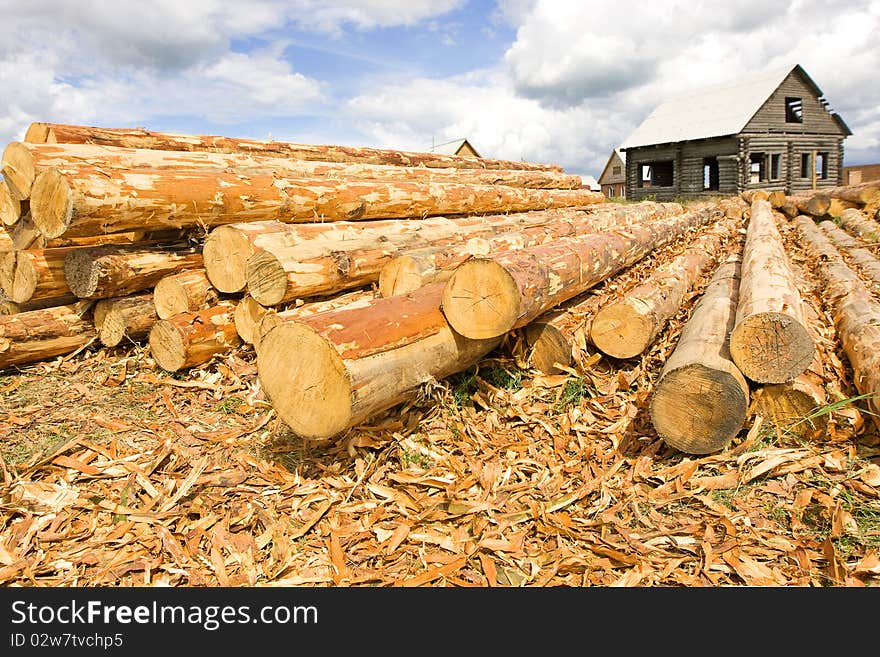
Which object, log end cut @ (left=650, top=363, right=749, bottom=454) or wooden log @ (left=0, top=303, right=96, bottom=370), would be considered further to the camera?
wooden log @ (left=0, top=303, right=96, bottom=370)

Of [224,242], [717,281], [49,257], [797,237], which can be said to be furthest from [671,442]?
[797,237]

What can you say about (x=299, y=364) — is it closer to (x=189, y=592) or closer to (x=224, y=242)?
(x=189, y=592)

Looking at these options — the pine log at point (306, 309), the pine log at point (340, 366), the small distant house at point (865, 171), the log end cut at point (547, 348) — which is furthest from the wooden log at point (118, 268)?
the small distant house at point (865, 171)

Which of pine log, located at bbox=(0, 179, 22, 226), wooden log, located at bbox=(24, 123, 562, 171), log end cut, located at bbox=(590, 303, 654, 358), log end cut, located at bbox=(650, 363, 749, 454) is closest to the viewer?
log end cut, located at bbox=(650, 363, 749, 454)

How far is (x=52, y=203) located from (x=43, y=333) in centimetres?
157

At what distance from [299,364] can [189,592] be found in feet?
4.24

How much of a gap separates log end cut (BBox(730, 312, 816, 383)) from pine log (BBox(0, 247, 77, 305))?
6059mm

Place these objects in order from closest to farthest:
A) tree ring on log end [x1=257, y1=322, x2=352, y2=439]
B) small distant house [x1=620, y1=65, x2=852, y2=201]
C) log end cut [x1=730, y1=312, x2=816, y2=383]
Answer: tree ring on log end [x1=257, y1=322, x2=352, y2=439]
log end cut [x1=730, y1=312, x2=816, y2=383]
small distant house [x1=620, y1=65, x2=852, y2=201]

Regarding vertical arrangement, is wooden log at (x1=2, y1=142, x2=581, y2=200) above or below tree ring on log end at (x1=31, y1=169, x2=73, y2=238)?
above

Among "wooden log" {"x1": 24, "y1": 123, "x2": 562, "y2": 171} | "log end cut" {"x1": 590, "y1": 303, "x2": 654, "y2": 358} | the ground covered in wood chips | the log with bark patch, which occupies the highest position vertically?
"wooden log" {"x1": 24, "y1": 123, "x2": 562, "y2": 171}

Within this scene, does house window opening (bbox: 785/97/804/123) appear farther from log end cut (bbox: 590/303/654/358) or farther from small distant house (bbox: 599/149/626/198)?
log end cut (bbox: 590/303/654/358)

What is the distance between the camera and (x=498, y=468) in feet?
12.2

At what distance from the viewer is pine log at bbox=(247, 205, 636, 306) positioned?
4.75 metres

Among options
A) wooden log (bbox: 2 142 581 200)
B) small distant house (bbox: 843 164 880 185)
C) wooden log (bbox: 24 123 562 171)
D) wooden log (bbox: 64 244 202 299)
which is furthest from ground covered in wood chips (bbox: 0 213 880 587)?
small distant house (bbox: 843 164 880 185)
